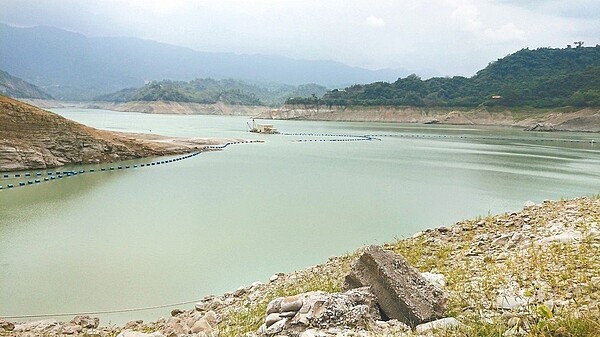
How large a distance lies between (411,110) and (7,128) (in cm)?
7653

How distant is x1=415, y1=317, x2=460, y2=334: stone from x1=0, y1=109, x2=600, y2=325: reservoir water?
4173mm

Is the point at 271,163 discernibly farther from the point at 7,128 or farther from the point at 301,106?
the point at 301,106

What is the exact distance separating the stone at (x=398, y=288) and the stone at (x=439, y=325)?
0.10 m

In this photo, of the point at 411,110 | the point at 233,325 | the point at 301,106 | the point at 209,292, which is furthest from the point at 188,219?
the point at 301,106

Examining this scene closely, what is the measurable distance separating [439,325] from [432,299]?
1.02 ft

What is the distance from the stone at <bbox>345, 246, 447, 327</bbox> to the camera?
401cm

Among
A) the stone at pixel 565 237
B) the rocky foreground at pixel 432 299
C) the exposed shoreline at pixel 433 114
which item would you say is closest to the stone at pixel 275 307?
the rocky foreground at pixel 432 299

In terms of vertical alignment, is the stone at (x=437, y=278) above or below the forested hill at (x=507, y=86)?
below

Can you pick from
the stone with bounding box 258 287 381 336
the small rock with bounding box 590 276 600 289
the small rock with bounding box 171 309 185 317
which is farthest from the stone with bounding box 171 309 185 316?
the small rock with bounding box 590 276 600 289

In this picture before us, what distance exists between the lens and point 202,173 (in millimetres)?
22172

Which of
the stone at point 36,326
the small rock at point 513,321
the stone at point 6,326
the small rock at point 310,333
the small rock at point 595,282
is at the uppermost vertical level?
the small rock at point 595,282

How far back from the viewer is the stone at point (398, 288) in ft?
13.2

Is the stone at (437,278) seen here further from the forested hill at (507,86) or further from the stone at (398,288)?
the forested hill at (507,86)

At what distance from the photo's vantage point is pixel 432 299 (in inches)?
161
